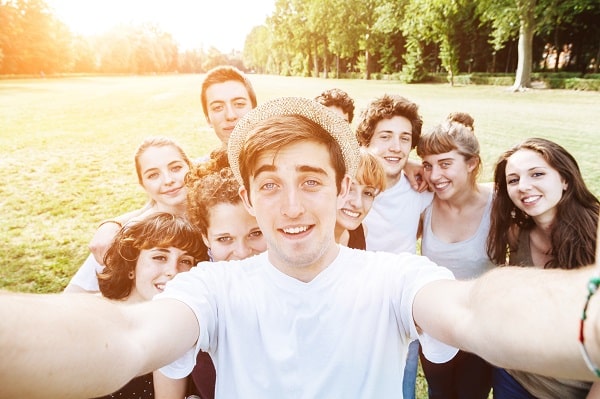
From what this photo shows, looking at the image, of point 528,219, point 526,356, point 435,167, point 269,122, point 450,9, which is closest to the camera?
point 526,356

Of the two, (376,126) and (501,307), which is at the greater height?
(376,126)

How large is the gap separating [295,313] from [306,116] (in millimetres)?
1014

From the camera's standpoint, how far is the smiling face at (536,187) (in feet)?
8.86

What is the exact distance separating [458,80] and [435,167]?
43.7 metres

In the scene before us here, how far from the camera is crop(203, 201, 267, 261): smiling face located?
252 cm

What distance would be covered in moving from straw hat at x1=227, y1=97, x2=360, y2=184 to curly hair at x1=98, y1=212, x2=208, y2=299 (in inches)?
36.2

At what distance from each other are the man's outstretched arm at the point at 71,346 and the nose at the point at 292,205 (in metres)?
0.77

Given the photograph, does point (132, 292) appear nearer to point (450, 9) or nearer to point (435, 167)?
point (435, 167)

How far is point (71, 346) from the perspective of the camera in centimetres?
99

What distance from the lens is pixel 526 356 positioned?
0.95m

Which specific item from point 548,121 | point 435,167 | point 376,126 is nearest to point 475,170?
point 435,167

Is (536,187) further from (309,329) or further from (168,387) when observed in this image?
(168,387)

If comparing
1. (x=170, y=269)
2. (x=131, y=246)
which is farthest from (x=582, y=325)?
(x=131, y=246)

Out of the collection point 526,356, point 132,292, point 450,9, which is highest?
point 450,9
